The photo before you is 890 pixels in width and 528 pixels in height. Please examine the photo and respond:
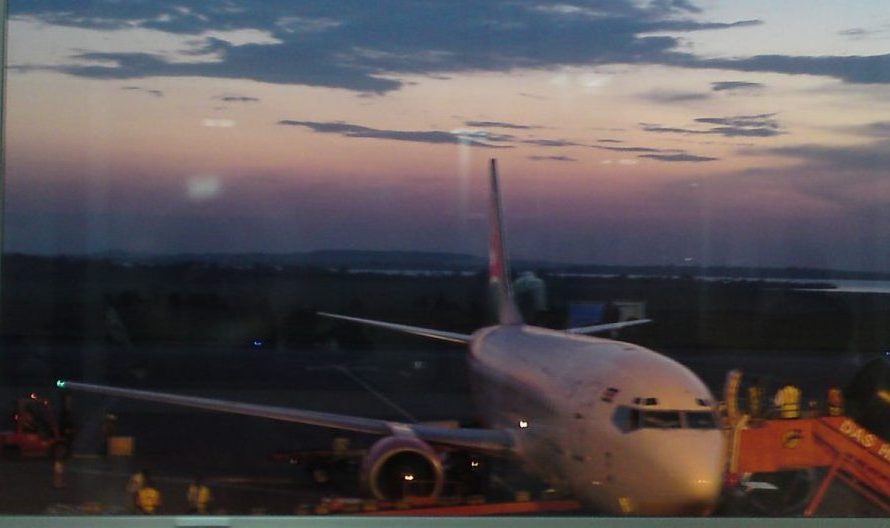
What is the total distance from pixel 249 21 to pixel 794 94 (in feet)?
5.83

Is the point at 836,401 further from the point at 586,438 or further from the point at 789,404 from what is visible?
the point at 586,438

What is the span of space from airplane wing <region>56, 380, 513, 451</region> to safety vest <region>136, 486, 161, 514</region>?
0.29 metres

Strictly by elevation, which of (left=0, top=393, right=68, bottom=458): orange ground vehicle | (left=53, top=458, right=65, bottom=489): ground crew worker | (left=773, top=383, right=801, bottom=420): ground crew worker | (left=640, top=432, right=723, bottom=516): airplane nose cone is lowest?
(left=640, top=432, right=723, bottom=516): airplane nose cone

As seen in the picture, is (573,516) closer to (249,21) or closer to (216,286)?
(216,286)

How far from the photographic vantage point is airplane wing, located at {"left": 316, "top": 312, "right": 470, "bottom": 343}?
3.53 metres

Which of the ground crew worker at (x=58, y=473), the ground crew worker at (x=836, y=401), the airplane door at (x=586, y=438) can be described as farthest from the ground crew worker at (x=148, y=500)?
the ground crew worker at (x=836, y=401)

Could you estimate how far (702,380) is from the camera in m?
3.75

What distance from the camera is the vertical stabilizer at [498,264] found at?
11.4 feet

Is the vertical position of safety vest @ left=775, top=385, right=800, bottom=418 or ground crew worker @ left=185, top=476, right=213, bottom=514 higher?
safety vest @ left=775, top=385, right=800, bottom=418

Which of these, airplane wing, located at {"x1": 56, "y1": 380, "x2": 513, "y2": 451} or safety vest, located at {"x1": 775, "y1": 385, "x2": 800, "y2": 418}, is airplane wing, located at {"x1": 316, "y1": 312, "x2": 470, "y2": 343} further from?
safety vest, located at {"x1": 775, "y1": 385, "x2": 800, "y2": 418}

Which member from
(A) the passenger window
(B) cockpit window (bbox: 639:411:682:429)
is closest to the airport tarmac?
(B) cockpit window (bbox: 639:411:682:429)

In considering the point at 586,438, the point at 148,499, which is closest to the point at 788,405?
the point at 586,438

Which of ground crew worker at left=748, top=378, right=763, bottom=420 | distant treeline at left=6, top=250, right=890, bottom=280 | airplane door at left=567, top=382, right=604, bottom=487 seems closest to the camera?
distant treeline at left=6, top=250, right=890, bottom=280

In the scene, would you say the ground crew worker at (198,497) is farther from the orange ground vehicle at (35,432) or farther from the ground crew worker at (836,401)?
the ground crew worker at (836,401)
